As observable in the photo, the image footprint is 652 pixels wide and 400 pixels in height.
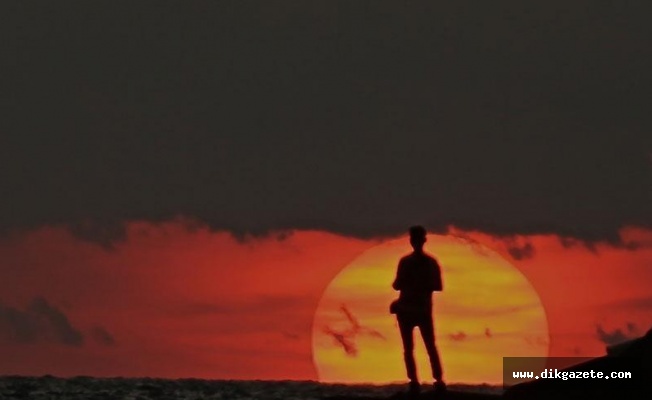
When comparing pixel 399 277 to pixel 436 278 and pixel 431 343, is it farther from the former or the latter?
pixel 431 343

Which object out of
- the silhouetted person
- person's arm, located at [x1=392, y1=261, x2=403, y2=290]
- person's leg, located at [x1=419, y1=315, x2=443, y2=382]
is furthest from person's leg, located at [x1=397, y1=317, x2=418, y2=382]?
person's arm, located at [x1=392, y1=261, x2=403, y2=290]

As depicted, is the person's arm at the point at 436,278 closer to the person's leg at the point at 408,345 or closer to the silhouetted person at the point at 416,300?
the silhouetted person at the point at 416,300

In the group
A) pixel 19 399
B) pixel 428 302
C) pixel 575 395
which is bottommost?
pixel 575 395

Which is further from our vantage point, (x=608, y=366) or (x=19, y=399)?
(x=19, y=399)

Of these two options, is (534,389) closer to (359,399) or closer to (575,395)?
(575,395)

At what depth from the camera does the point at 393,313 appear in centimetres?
2600

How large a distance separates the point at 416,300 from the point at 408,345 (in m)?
0.71

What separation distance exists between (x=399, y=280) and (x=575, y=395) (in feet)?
11.3

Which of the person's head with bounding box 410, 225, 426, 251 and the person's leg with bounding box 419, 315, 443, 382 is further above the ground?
the person's head with bounding box 410, 225, 426, 251

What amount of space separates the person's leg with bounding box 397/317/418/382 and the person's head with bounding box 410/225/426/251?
3.67ft

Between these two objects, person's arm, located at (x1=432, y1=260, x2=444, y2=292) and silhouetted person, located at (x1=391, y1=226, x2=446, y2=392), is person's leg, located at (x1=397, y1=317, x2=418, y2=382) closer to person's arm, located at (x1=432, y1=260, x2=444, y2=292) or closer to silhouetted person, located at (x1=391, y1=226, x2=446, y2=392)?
silhouetted person, located at (x1=391, y1=226, x2=446, y2=392)

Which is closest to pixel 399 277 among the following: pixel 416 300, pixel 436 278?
pixel 416 300

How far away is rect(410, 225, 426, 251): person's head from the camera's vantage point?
2539cm

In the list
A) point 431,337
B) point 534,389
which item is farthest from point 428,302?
point 534,389
